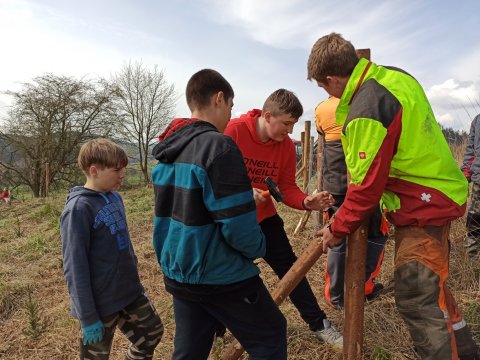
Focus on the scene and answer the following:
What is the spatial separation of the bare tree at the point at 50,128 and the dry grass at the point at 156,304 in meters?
15.7

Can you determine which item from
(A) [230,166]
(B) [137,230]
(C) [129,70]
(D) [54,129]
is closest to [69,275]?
(A) [230,166]

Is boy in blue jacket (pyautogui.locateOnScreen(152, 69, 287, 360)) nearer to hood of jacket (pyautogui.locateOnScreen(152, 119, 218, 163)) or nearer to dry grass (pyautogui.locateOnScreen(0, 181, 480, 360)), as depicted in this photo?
hood of jacket (pyautogui.locateOnScreen(152, 119, 218, 163))

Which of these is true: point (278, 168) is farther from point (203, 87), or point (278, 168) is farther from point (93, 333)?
point (93, 333)

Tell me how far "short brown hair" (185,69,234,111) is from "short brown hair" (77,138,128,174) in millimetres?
777

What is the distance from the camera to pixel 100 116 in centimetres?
2231

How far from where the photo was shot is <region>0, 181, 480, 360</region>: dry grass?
2.69 metres

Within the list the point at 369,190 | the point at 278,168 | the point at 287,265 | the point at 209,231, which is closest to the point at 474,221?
the point at 287,265

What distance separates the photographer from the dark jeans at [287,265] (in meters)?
2.67

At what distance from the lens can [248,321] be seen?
1.59m

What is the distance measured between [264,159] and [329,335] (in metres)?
1.33

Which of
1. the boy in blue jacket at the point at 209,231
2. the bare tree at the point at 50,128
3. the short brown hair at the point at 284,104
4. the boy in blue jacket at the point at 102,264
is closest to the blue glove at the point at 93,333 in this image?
the boy in blue jacket at the point at 102,264

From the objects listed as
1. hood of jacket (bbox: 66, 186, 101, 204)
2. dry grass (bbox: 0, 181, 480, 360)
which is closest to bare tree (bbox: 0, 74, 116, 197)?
dry grass (bbox: 0, 181, 480, 360)

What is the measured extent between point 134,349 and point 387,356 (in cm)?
163

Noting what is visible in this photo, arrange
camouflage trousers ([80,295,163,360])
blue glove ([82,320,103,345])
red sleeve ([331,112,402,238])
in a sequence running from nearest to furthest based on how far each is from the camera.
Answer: red sleeve ([331,112,402,238]) < blue glove ([82,320,103,345]) < camouflage trousers ([80,295,163,360])
